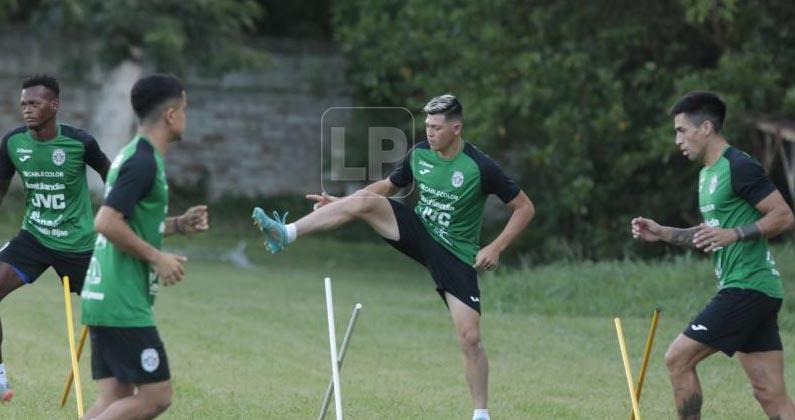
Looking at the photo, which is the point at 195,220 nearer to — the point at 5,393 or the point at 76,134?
the point at 76,134

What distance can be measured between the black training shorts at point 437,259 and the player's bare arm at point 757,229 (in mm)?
2001

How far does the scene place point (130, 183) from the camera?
720 centimetres

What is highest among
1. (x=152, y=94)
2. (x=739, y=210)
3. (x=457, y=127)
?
(x=152, y=94)

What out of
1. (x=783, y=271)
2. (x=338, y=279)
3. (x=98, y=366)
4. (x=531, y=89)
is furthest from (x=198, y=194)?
(x=98, y=366)

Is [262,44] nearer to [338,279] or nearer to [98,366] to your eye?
[338,279]

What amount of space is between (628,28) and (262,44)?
13032 mm

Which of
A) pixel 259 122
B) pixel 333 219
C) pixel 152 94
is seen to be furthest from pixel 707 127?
pixel 259 122

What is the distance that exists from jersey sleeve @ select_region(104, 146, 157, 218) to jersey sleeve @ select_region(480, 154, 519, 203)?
334cm

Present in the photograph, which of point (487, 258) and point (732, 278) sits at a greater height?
point (732, 278)

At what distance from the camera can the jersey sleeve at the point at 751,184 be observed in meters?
8.54

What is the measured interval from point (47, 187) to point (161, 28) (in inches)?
709

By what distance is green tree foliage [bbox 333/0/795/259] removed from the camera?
22375 millimetres

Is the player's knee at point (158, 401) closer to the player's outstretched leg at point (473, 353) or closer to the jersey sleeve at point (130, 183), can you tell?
the jersey sleeve at point (130, 183)

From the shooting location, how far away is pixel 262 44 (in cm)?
3431
